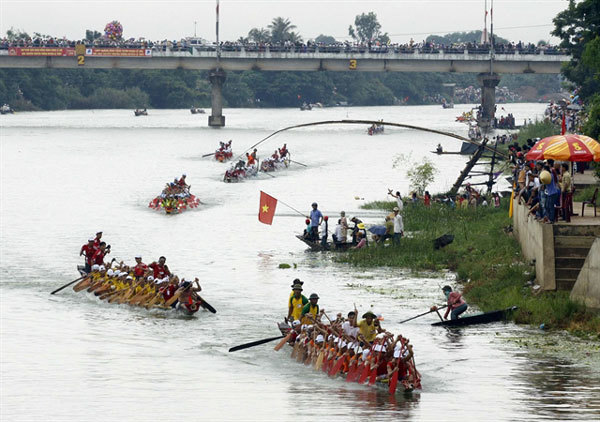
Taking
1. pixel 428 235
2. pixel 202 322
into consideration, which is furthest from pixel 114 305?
pixel 428 235

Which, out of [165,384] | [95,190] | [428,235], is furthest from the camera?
[95,190]

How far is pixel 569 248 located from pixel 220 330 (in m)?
9.88

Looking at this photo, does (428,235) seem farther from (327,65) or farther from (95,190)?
(327,65)

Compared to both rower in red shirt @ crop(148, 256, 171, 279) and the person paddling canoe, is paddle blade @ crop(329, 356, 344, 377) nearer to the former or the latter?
the person paddling canoe

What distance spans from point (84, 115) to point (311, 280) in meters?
115

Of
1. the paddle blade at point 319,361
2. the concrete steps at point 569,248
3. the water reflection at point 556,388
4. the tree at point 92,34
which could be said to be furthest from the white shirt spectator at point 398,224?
the tree at point 92,34

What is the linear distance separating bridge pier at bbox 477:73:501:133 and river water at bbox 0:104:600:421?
4260 cm

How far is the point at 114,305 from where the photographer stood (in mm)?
34812

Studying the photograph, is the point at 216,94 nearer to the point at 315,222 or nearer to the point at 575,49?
the point at 575,49

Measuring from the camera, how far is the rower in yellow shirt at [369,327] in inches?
922

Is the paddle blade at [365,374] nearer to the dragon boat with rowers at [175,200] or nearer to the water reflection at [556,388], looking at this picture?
the water reflection at [556,388]

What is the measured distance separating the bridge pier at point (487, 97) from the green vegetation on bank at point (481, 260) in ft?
A: 217

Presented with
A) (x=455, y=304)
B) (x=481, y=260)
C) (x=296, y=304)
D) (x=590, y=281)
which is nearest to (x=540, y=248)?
(x=590, y=281)

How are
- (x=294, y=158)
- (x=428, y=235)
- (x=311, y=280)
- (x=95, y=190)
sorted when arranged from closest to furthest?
(x=311, y=280), (x=428, y=235), (x=95, y=190), (x=294, y=158)
